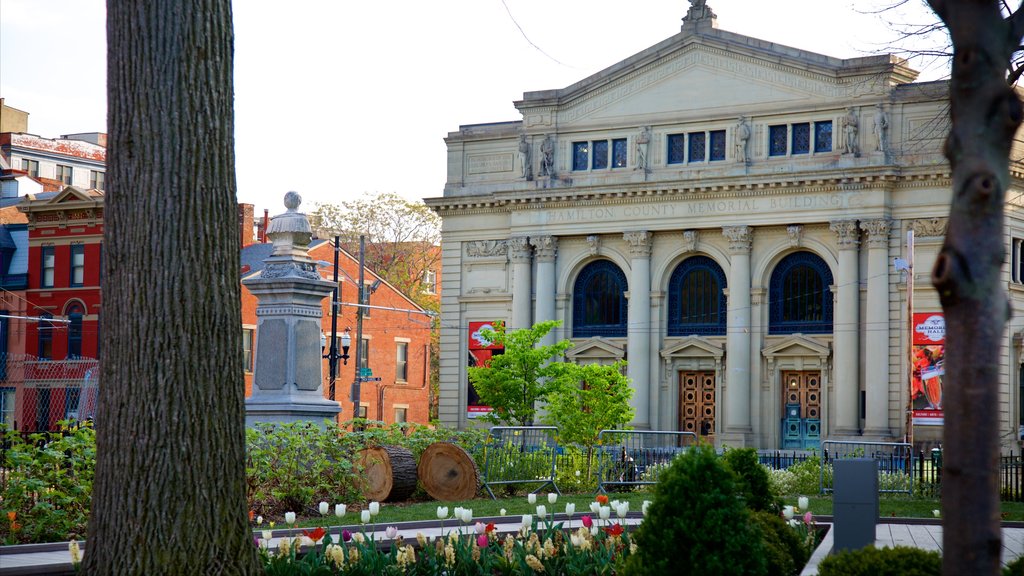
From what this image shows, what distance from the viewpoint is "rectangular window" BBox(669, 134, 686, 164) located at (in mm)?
57000

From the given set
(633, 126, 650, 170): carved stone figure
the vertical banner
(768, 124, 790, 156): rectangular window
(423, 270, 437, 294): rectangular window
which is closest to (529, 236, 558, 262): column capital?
(633, 126, 650, 170): carved stone figure

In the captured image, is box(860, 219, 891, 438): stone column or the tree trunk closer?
the tree trunk

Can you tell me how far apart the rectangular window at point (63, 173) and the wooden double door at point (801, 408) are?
2174 inches

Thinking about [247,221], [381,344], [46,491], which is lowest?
[46,491]

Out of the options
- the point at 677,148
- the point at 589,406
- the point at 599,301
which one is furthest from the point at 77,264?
the point at 589,406

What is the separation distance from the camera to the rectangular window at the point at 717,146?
185 feet

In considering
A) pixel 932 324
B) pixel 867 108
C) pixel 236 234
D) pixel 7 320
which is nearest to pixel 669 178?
pixel 867 108

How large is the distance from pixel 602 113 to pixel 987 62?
52.6 m

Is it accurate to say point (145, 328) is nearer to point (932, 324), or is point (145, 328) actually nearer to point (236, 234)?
point (236, 234)

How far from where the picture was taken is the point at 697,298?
57.7 metres

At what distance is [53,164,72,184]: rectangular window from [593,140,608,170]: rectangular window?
149 ft

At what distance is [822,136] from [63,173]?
56.1 m

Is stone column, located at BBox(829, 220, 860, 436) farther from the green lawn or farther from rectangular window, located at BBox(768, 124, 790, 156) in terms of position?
the green lawn

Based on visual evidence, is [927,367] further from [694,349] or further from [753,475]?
[753,475]
